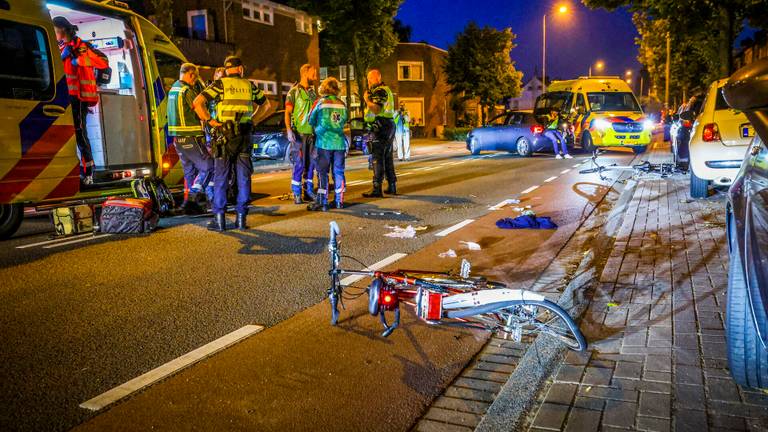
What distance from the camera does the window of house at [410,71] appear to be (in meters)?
49.8

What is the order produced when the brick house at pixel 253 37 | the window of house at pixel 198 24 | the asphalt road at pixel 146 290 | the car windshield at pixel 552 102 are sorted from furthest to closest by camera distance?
the window of house at pixel 198 24
the brick house at pixel 253 37
the car windshield at pixel 552 102
the asphalt road at pixel 146 290

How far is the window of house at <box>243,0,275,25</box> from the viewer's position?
30406 millimetres

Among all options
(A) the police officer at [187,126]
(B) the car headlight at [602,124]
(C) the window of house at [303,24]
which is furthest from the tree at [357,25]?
(A) the police officer at [187,126]

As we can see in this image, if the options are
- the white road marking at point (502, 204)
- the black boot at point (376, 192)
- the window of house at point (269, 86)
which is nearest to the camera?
the white road marking at point (502, 204)

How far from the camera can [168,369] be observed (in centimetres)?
353

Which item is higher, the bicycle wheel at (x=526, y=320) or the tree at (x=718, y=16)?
the tree at (x=718, y=16)

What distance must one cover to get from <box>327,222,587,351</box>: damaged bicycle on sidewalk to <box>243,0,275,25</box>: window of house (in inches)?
1150

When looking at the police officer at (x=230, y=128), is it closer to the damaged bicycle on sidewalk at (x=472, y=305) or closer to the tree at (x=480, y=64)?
the damaged bicycle on sidewalk at (x=472, y=305)

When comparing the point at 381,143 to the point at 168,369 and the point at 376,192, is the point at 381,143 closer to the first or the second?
the point at 376,192

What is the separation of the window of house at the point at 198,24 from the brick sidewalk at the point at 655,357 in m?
26.5

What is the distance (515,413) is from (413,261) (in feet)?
10.4

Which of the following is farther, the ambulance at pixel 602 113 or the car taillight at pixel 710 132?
the ambulance at pixel 602 113

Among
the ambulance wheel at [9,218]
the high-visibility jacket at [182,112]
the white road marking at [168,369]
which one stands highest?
the high-visibility jacket at [182,112]

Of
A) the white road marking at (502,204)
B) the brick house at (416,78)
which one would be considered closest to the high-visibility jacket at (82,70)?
the white road marking at (502,204)
